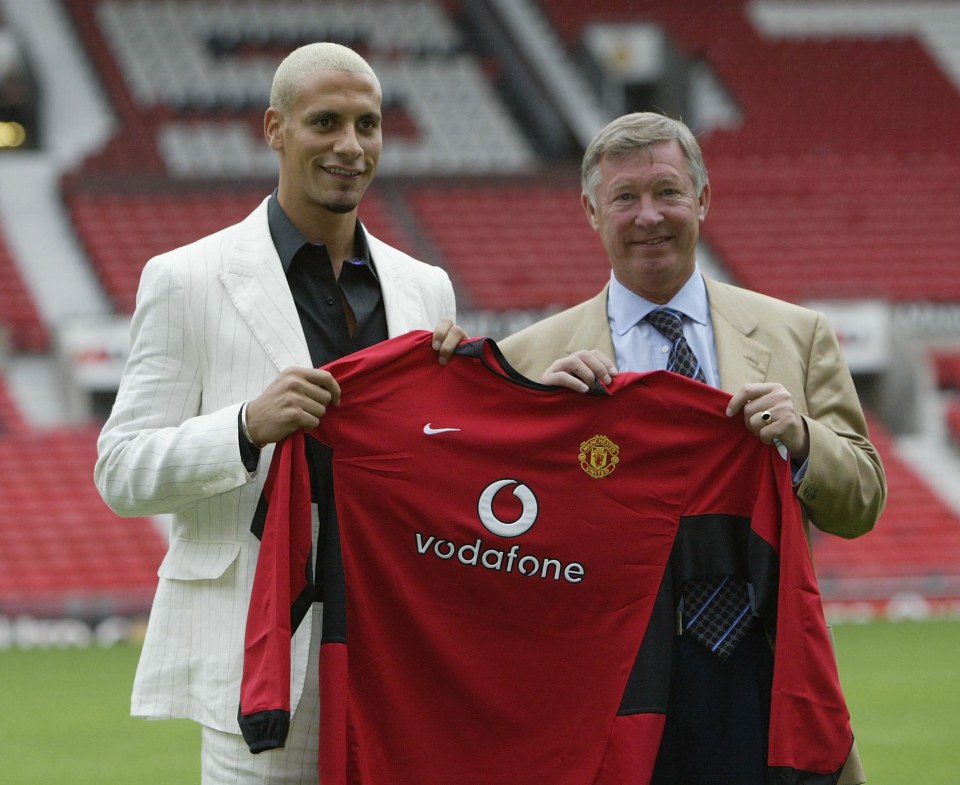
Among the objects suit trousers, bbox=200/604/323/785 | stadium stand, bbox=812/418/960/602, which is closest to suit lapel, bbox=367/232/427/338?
suit trousers, bbox=200/604/323/785

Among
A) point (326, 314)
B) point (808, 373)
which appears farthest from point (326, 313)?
point (808, 373)

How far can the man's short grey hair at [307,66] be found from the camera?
2.90 metres

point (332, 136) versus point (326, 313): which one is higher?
point (332, 136)

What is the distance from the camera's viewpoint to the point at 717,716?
284 centimetres

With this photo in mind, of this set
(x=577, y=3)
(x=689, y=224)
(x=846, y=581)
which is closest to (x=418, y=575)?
(x=689, y=224)

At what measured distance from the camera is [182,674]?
9.41 feet

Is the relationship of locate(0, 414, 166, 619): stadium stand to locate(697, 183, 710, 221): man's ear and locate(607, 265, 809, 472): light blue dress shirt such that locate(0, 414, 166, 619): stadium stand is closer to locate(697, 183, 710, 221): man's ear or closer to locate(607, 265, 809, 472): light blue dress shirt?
locate(607, 265, 809, 472): light blue dress shirt

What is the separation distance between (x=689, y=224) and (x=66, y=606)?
348 inches

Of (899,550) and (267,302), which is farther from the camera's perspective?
(899,550)

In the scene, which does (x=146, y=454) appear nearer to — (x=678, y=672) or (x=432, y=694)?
(x=432, y=694)

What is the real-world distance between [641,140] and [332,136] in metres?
0.58

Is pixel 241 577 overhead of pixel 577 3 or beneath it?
beneath

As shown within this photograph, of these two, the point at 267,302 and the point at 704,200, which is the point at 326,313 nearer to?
the point at 267,302

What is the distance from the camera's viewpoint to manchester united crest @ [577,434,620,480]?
9.84 feet
